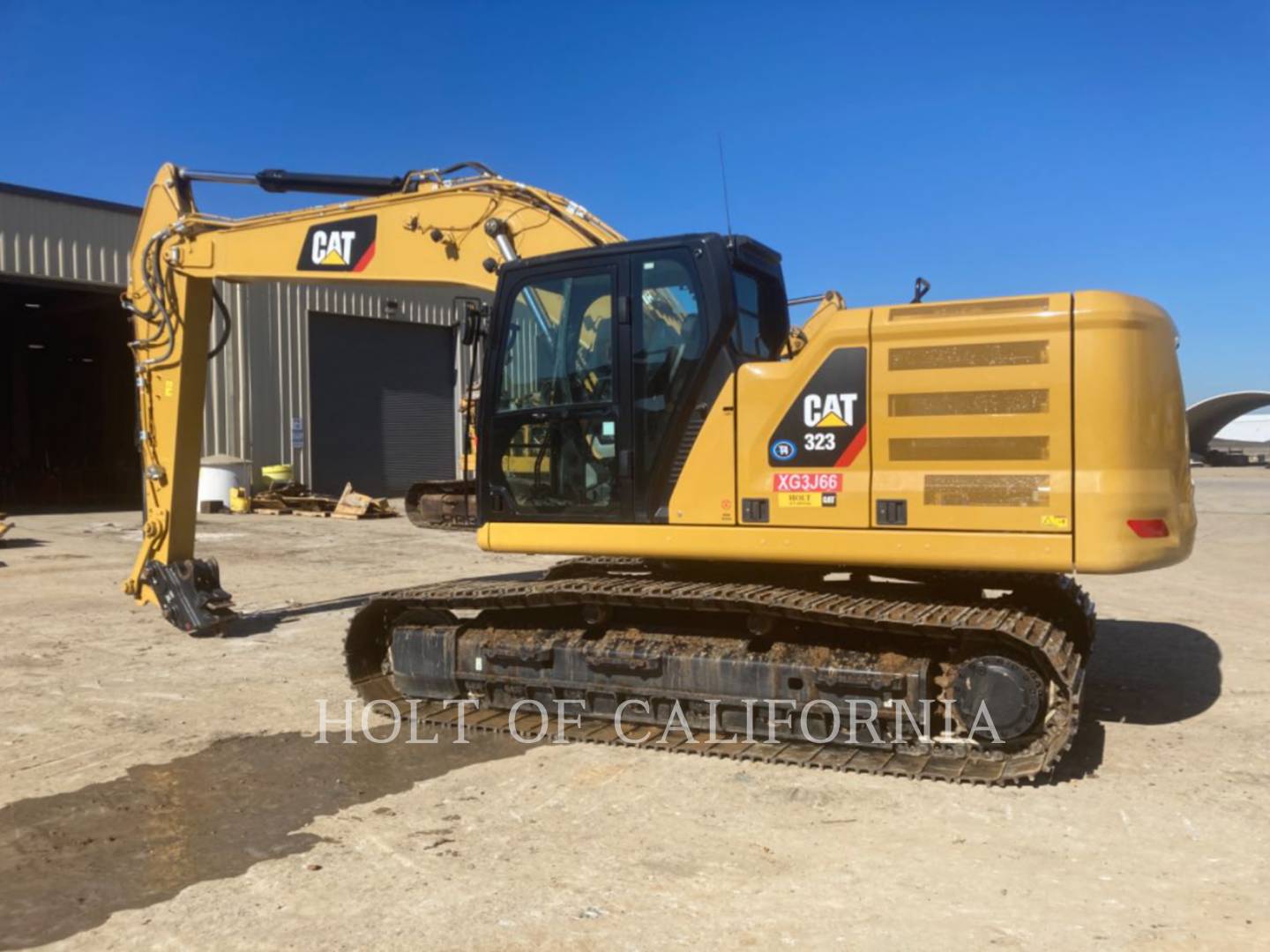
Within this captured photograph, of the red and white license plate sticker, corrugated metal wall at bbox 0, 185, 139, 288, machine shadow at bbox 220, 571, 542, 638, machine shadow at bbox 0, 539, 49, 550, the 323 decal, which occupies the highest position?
corrugated metal wall at bbox 0, 185, 139, 288

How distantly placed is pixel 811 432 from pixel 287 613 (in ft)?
20.7

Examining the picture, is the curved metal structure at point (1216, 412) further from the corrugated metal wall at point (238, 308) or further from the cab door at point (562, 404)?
the cab door at point (562, 404)

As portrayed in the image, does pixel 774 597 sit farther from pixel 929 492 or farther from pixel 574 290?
pixel 574 290

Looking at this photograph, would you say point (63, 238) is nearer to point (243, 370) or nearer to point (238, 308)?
point (238, 308)

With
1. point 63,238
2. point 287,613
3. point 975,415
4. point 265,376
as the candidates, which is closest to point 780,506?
point 975,415

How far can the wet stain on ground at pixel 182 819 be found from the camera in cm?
374

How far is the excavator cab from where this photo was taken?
17.9 ft

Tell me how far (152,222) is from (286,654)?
3.90 m

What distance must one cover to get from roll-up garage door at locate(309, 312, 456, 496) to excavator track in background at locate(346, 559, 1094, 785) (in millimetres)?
17921

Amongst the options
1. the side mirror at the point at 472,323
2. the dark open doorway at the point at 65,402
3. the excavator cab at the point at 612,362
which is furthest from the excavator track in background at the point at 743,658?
the dark open doorway at the point at 65,402

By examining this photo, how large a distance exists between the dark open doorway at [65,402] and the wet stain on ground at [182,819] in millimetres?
19452

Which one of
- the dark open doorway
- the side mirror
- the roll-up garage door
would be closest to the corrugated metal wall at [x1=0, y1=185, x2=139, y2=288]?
the dark open doorway

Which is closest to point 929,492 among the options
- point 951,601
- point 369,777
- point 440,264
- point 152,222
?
point 951,601

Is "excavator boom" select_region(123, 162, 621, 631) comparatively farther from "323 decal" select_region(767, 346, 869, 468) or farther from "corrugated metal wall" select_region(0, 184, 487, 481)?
"corrugated metal wall" select_region(0, 184, 487, 481)
